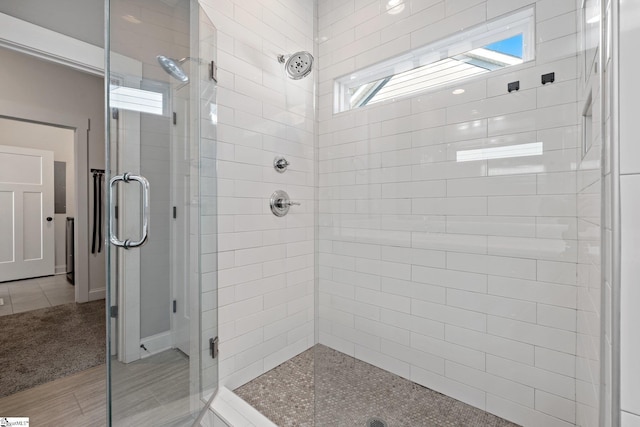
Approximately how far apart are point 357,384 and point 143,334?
1186 mm

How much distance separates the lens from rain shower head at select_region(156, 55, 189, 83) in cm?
137

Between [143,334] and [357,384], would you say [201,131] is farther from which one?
[357,384]

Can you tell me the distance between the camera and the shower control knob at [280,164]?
76.0 inches

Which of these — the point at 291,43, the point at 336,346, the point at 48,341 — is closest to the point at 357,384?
the point at 336,346

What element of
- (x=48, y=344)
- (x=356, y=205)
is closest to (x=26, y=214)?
(x=48, y=344)

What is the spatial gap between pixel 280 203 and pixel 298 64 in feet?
3.07

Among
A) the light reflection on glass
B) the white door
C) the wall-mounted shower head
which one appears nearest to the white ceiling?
the light reflection on glass

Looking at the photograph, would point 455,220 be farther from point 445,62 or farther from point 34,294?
point 34,294

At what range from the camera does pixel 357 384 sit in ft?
5.28

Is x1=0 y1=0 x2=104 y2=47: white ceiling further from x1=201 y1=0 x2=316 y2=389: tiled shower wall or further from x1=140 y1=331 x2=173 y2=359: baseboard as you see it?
x1=140 y1=331 x2=173 y2=359: baseboard

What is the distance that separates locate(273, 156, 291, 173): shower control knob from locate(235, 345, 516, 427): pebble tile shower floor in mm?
1292

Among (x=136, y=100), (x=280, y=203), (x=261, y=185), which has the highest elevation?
(x=136, y=100)

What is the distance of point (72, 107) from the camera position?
10.2ft

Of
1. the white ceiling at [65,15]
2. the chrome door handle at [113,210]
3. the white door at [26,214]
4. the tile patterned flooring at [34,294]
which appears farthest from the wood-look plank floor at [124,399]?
the white door at [26,214]
